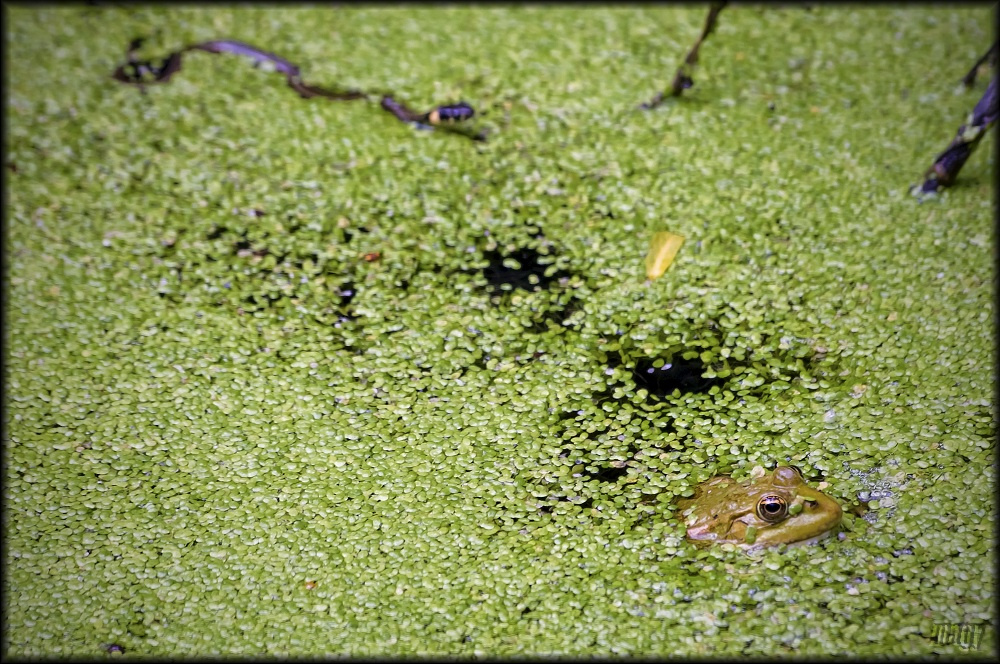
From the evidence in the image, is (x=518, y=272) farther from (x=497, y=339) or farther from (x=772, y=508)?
(x=772, y=508)

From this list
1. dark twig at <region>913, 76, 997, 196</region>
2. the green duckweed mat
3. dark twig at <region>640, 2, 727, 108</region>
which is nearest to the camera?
the green duckweed mat

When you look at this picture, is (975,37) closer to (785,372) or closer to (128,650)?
(785,372)

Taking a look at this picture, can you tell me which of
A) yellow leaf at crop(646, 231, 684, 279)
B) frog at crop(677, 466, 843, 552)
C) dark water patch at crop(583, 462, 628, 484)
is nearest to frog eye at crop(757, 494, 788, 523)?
frog at crop(677, 466, 843, 552)

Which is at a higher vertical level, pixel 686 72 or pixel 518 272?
pixel 686 72

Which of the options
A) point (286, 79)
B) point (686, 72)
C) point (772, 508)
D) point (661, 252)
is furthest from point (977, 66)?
point (286, 79)

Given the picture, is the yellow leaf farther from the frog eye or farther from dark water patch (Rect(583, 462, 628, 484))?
the frog eye

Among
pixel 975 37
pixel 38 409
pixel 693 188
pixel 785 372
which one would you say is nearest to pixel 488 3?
pixel 693 188

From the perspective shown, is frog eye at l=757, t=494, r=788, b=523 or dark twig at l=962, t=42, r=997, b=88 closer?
frog eye at l=757, t=494, r=788, b=523
